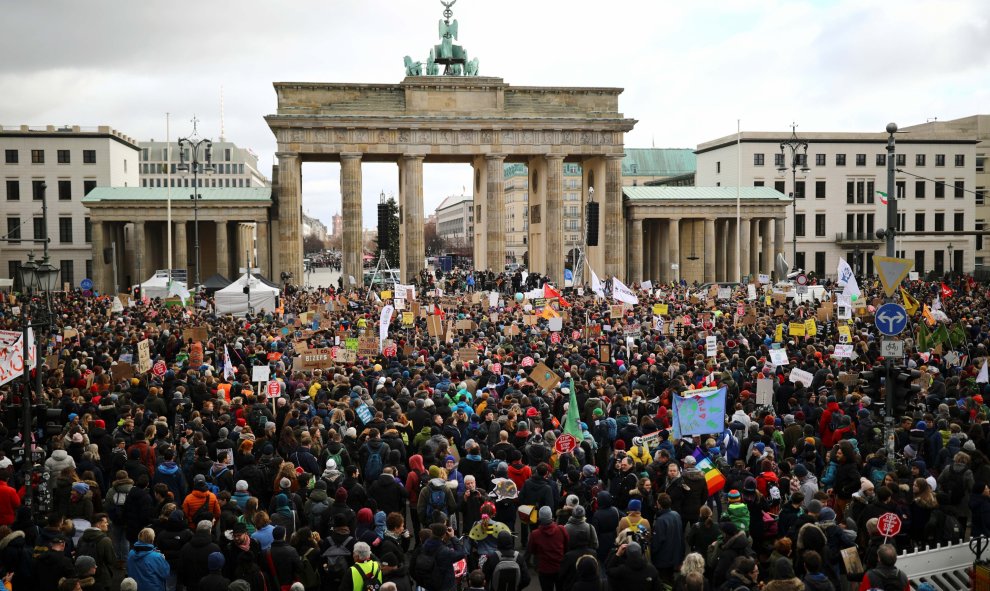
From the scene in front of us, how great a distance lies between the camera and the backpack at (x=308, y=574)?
32.0 ft

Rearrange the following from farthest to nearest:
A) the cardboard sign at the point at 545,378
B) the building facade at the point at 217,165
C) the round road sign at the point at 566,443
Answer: the building facade at the point at 217,165, the cardboard sign at the point at 545,378, the round road sign at the point at 566,443

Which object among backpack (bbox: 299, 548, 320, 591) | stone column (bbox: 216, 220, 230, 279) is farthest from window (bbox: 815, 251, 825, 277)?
backpack (bbox: 299, 548, 320, 591)

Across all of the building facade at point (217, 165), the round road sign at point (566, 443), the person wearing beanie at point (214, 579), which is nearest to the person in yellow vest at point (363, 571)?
the person wearing beanie at point (214, 579)

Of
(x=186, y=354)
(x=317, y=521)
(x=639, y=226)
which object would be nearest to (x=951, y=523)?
(x=317, y=521)

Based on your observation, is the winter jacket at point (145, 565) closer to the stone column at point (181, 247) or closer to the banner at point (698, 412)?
the banner at point (698, 412)

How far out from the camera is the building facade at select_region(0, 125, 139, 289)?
7994 centimetres

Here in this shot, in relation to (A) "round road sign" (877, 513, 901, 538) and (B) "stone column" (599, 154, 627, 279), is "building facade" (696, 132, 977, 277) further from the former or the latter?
(A) "round road sign" (877, 513, 901, 538)

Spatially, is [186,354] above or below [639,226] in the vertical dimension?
below

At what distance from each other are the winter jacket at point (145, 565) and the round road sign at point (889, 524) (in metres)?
8.08

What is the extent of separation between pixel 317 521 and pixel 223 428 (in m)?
3.65

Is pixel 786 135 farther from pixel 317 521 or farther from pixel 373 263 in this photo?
pixel 317 521

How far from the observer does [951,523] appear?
1114cm

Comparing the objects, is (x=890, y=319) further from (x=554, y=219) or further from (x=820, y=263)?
(x=820, y=263)

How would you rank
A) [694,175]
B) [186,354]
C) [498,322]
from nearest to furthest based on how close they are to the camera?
[186,354]
[498,322]
[694,175]
